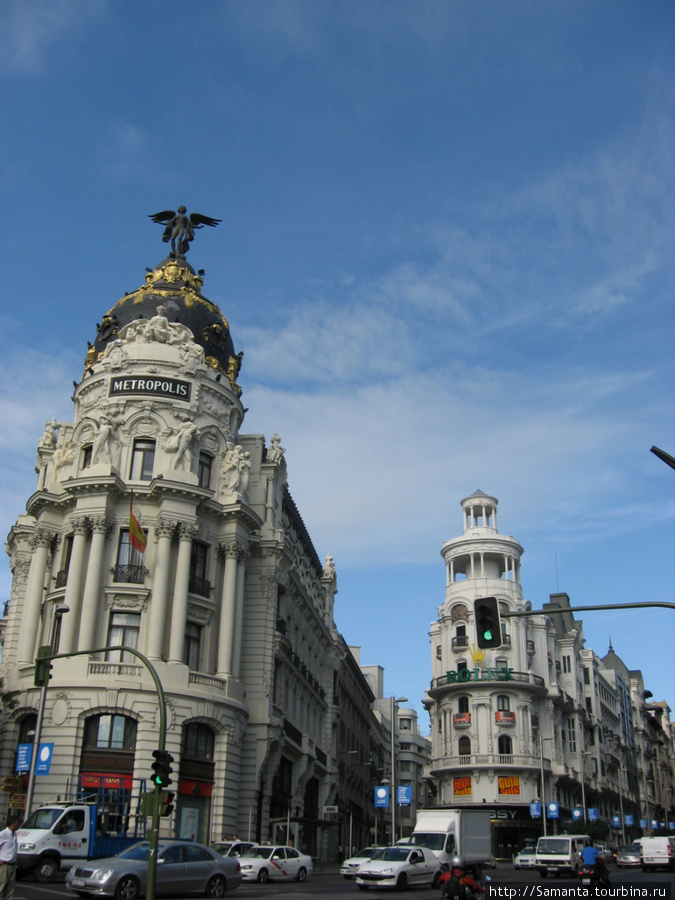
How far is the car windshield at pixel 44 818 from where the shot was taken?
2780 centimetres

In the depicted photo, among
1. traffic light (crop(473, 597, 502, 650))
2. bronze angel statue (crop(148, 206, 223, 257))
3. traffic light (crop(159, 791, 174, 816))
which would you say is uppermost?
bronze angel statue (crop(148, 206, 223, 257))

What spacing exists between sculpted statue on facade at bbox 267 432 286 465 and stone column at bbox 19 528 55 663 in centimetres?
1272

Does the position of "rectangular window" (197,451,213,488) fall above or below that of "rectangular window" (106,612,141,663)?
above

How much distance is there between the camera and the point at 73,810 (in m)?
28.2

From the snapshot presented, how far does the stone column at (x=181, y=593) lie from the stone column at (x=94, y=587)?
3370 mm

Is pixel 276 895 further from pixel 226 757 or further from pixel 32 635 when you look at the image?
pixel 32 635

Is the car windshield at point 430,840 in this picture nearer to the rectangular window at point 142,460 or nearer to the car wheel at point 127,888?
the car wheel at point 127,888

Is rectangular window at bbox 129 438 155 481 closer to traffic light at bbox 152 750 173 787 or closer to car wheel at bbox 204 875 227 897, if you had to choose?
car wheel at bbox 204 875 227 897

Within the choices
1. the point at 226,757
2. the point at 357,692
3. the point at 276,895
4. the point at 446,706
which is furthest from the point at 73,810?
the point at 357,692

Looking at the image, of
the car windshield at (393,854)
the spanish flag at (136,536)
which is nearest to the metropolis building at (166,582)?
the spanish flag at (136,536)

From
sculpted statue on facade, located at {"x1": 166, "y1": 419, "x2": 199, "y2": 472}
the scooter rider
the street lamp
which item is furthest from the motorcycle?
sculpted statue on facade, located at {"x1": 166, "y1": 419, "x2": 199, "y2": 472}

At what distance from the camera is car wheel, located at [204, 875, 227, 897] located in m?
24.2

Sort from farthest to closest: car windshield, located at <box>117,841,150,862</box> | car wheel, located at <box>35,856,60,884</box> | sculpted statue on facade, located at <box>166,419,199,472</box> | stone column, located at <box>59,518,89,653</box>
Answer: sculpted statue on facade, located at <box>166,419,199,472</box>, stone column, located at <box>59,518,89,653</box>, car wheel, located at <box>35,856,60,884</box>, car windshield, located at <box>117,841,150,862</box>

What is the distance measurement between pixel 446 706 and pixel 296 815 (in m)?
29.3
